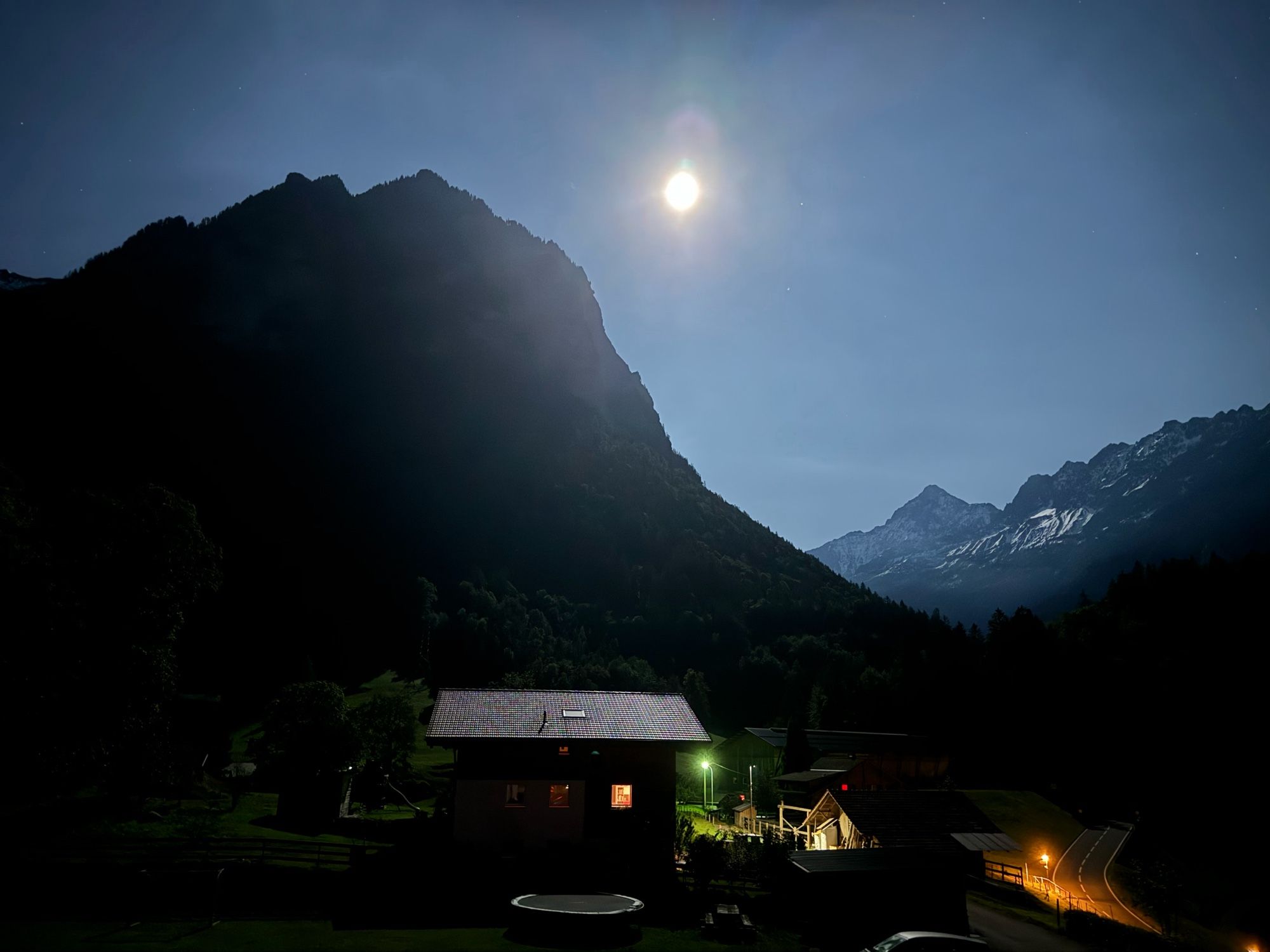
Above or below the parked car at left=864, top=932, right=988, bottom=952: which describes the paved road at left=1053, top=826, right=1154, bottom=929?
below

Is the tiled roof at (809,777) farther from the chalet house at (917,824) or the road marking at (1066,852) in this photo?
the chalet house at (917,824)

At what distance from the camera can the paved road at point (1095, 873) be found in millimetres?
42688

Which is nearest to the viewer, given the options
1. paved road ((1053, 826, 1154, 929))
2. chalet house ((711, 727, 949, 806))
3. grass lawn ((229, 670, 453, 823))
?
paved road ((1053, 826, 1154, 929))

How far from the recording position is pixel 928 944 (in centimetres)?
1931

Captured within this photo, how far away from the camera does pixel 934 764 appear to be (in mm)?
69750

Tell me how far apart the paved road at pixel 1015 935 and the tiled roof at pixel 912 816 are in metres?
2.97

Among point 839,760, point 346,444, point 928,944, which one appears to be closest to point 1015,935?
point 928,944

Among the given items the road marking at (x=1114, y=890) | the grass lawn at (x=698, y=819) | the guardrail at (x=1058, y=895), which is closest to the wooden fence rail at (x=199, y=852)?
the grass lawn at (x=698, y=819)

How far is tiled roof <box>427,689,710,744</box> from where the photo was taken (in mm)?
32812

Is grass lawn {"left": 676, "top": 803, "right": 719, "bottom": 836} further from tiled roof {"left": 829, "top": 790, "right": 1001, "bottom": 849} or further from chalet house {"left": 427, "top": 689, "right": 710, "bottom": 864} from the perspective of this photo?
tiled roof {"left": 829, "top": 790, "right": 1001, "bottom": 849}

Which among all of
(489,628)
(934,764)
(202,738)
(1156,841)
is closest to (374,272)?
(489,628)

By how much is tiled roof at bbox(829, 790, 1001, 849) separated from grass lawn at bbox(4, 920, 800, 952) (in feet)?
24.4

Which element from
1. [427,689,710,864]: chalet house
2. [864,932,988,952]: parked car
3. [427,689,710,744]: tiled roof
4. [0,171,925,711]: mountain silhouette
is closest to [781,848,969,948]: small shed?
[864,932,988,952]: parked car

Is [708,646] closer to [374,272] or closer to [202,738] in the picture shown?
[202,738]
